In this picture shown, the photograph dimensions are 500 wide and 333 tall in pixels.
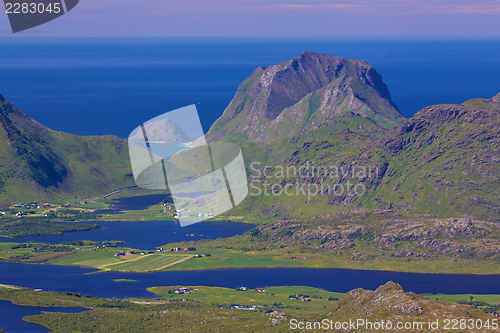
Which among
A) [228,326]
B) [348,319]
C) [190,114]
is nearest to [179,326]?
[228,326]

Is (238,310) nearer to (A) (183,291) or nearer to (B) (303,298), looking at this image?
(B) (303,298)

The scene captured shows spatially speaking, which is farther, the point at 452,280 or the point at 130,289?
the point at 452,280

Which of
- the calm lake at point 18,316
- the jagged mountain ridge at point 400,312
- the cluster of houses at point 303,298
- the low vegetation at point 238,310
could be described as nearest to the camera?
the jagged mountain ridge at point 400,312

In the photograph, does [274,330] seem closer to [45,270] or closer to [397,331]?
[397,331]

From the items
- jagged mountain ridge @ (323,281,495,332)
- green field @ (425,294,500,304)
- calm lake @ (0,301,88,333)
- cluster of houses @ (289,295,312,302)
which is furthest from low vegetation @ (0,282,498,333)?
green field @ (425,294,500,304)

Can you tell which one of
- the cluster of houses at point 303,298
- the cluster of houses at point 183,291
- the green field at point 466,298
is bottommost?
the green field at point 466,298

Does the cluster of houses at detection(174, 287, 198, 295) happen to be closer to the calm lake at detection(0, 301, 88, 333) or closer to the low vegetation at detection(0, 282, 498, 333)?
the low vegetation at detection(0, 282, 498, 333)

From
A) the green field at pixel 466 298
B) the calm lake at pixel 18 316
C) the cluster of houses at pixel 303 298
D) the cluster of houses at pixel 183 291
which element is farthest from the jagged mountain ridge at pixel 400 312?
the calm lake at pixel 18 316

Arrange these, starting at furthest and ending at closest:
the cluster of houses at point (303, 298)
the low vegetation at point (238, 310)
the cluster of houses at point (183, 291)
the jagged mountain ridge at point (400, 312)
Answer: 1. the cluster of houses at point (183, 291)
2. the cluster of houses at point (303, 298)
3. the low vegetation at point (238, 310)
4. the jagged mountain ridge at point (400, 312)

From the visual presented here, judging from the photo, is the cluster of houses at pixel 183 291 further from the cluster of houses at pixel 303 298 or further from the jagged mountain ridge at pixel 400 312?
the jagged mountain ridge at pixel 400 312
